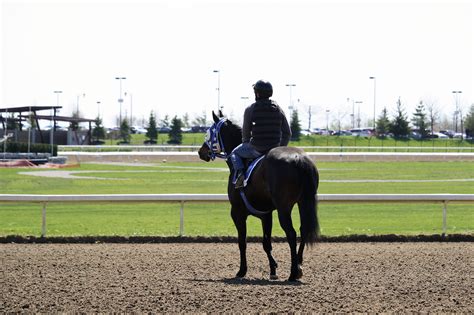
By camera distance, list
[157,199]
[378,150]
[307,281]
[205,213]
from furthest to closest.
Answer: [378,150] < [205,213] < [157,199] < [307,281]

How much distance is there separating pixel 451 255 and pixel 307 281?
414 centimetres

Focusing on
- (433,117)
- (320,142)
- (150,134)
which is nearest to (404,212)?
(320,142)

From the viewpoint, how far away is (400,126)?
111m

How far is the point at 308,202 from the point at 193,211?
14020 mm

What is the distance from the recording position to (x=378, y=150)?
2995 inches

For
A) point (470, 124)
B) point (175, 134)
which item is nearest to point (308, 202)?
point (175, 134)

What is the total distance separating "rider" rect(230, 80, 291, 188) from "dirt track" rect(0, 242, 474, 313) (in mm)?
1617

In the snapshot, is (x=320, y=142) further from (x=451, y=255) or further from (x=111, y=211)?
(x=451, y=255)

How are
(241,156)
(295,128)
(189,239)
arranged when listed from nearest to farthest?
1. (241,156)
2. (189,239)
3. (295,128)

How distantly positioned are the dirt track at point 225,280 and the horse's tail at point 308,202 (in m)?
0.61

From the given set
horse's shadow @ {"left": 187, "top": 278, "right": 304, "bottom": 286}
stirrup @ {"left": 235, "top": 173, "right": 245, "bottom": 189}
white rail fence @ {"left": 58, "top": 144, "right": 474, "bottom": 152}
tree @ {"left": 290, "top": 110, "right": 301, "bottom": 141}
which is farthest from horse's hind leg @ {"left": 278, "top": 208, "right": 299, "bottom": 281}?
tree @ {"left": 290, "top": 110, "right": 301, "bottom": 141}

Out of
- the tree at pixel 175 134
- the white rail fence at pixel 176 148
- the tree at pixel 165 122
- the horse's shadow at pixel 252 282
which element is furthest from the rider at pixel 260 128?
the tree at pixel 165 122

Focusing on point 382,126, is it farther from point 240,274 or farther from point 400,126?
point 240,274

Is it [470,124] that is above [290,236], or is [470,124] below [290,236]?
above
